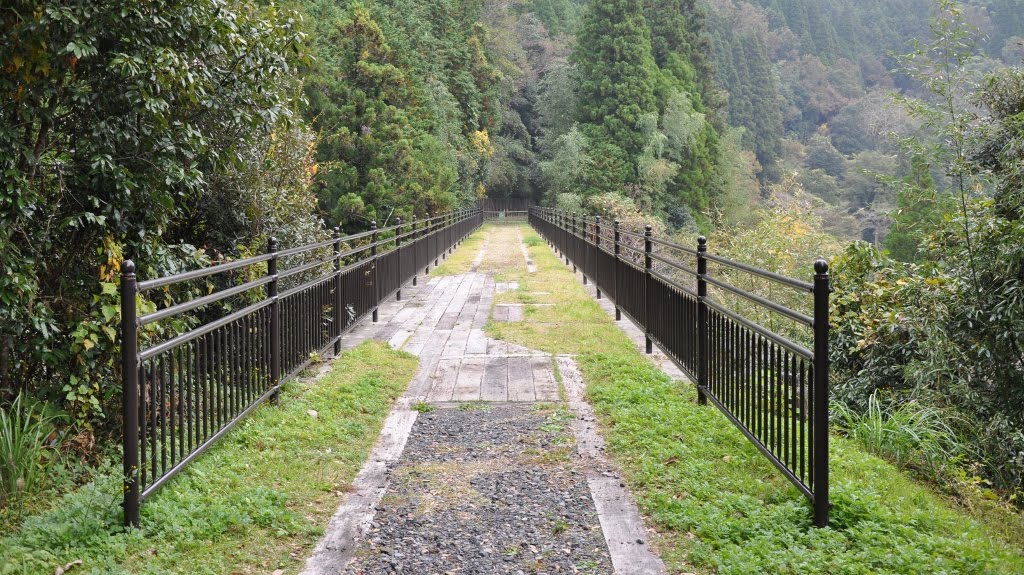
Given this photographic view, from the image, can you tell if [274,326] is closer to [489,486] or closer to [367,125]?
[489,486]

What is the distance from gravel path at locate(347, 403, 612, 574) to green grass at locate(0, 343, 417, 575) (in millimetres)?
357

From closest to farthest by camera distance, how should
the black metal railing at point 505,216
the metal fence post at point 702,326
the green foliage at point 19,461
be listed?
1. the green foliage at point 19,461
2. the metal fence post at point 702,326
3. the black metal railing at point 505,216

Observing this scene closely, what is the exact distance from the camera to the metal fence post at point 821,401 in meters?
3.87

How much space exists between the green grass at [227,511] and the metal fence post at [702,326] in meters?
2.37

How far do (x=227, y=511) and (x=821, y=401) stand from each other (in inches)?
113

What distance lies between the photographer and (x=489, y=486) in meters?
4.76

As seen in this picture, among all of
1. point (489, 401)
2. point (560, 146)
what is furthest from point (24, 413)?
point (560, 146)

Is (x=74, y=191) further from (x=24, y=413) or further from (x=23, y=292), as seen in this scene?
(x=24, y=413)

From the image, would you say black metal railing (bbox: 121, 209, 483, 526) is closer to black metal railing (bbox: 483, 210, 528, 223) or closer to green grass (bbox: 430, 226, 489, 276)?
green grass (bbox: 430, 226, 489, 276)

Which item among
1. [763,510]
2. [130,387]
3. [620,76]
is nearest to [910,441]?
[763,510]

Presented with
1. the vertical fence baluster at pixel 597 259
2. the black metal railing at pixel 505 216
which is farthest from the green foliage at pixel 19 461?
the black metal railing at pixel 505 216

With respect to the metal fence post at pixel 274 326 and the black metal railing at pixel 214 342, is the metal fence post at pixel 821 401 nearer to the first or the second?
the black metal railing at pixel 214 342

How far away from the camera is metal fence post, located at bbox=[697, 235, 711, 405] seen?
6098mm

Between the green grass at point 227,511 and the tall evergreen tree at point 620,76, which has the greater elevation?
the tall evergreen tree at point 620,76
